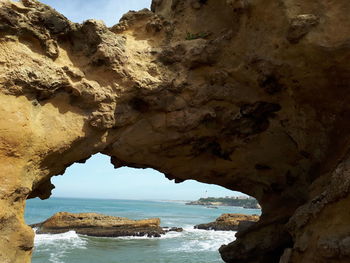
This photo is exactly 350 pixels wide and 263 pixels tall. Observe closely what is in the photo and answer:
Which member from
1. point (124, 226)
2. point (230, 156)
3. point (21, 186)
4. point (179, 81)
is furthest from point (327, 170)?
point (124, 226)

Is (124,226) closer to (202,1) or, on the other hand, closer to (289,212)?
(289,212)

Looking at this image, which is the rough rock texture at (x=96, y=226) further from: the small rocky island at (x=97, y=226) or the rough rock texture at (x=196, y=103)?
the rough rock texture at (x=196, y=103)

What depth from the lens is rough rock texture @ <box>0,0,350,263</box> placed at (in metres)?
6.02

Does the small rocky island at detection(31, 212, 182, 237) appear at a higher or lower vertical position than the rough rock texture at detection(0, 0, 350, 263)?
lower

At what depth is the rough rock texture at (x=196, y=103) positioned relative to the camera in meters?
6.02

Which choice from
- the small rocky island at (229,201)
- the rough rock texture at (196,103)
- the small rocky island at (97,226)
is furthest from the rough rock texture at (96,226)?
the small rocky island at (229,201)

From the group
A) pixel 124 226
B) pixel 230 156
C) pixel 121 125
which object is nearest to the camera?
pixel 121 125

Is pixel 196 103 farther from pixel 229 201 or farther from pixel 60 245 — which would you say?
pixel 229 201

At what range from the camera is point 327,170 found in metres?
7.09

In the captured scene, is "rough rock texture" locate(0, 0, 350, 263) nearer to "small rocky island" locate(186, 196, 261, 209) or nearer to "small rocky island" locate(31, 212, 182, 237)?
"small rocky island" locate(31, 212, 182, 237)

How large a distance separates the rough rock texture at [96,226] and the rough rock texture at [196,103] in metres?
20.8

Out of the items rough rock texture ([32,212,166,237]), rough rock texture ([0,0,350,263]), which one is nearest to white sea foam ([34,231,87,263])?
rough rock texture ([32,212,166,237])

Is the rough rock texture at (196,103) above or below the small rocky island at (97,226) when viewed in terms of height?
above

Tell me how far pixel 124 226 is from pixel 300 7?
2743cm
